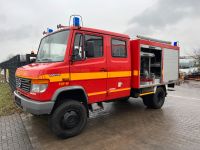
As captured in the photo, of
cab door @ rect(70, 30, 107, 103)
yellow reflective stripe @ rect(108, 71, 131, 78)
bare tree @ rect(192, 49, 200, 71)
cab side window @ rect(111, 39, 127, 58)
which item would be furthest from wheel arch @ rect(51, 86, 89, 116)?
bare tree @ rect(192, 49, 200, 71)

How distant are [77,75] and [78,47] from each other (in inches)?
26.1

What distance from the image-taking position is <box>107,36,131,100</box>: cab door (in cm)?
545

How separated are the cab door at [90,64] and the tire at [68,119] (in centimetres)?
44

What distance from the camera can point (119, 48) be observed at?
5777 millimetres

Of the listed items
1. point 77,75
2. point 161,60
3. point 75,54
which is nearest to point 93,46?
point 75,54

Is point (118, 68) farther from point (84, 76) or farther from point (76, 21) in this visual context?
point (76, 21)

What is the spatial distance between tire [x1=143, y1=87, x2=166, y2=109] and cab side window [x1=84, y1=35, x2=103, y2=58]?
314cm

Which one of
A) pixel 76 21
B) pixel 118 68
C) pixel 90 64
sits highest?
pixel 76 21

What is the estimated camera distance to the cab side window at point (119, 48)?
5570 millimetres

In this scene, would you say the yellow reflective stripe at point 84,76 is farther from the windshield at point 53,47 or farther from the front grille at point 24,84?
the front grille at point 24,84

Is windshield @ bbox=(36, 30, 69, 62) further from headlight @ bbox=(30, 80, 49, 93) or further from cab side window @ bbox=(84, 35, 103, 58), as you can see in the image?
headlight @ bbox=(30, 80, 49, 93)

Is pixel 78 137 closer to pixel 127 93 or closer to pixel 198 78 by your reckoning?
pixel 127 93

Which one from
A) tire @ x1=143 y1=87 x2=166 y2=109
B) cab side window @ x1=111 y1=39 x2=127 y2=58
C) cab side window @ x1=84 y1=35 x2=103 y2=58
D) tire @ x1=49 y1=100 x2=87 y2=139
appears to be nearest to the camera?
tire @ x1=49 y1=100 x2=87 y2=139

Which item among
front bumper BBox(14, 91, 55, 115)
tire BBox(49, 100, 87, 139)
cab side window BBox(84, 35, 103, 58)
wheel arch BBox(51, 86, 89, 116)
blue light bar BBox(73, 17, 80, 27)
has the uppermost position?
blue light bar BBox(73, 17, 80, 27)
